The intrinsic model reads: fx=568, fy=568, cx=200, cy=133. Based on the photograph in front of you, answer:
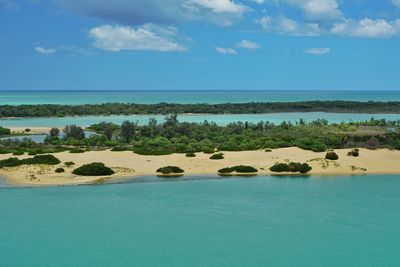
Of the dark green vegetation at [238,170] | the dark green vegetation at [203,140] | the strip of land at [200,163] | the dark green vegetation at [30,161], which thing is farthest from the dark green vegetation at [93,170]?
Result: the dark green vegetation at [203,140]

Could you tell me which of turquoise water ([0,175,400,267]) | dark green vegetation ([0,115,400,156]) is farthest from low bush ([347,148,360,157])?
turquoise water ([0,175,400,267])

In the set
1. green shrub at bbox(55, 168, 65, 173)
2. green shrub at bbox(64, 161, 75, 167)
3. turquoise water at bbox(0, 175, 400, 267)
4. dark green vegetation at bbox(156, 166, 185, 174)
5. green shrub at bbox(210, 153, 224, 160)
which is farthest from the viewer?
green shrub at bbox(210, 153, 224, 160)

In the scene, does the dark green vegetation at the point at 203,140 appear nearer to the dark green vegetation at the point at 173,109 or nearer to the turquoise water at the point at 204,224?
the turquoise water at the point at 204,224

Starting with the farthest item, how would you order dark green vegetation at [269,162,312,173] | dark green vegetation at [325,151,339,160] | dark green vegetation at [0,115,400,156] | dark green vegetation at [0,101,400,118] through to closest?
dark green vegetation at [0,101,400,118]
dark green vegetation at [0,115,400,156]
dark green vegetation at [325,151,339,160]
dark green vegetation at [269,162,312,173]

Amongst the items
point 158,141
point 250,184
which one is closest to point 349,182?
point 250,184

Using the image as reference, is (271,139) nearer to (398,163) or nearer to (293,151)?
(293,151)

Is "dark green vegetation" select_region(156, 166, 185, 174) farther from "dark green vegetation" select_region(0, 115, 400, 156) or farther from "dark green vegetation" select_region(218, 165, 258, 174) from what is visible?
"dark green vegetation" select_region(0, 115, 400, 156)

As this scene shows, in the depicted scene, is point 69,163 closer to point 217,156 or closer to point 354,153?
point 217,156
